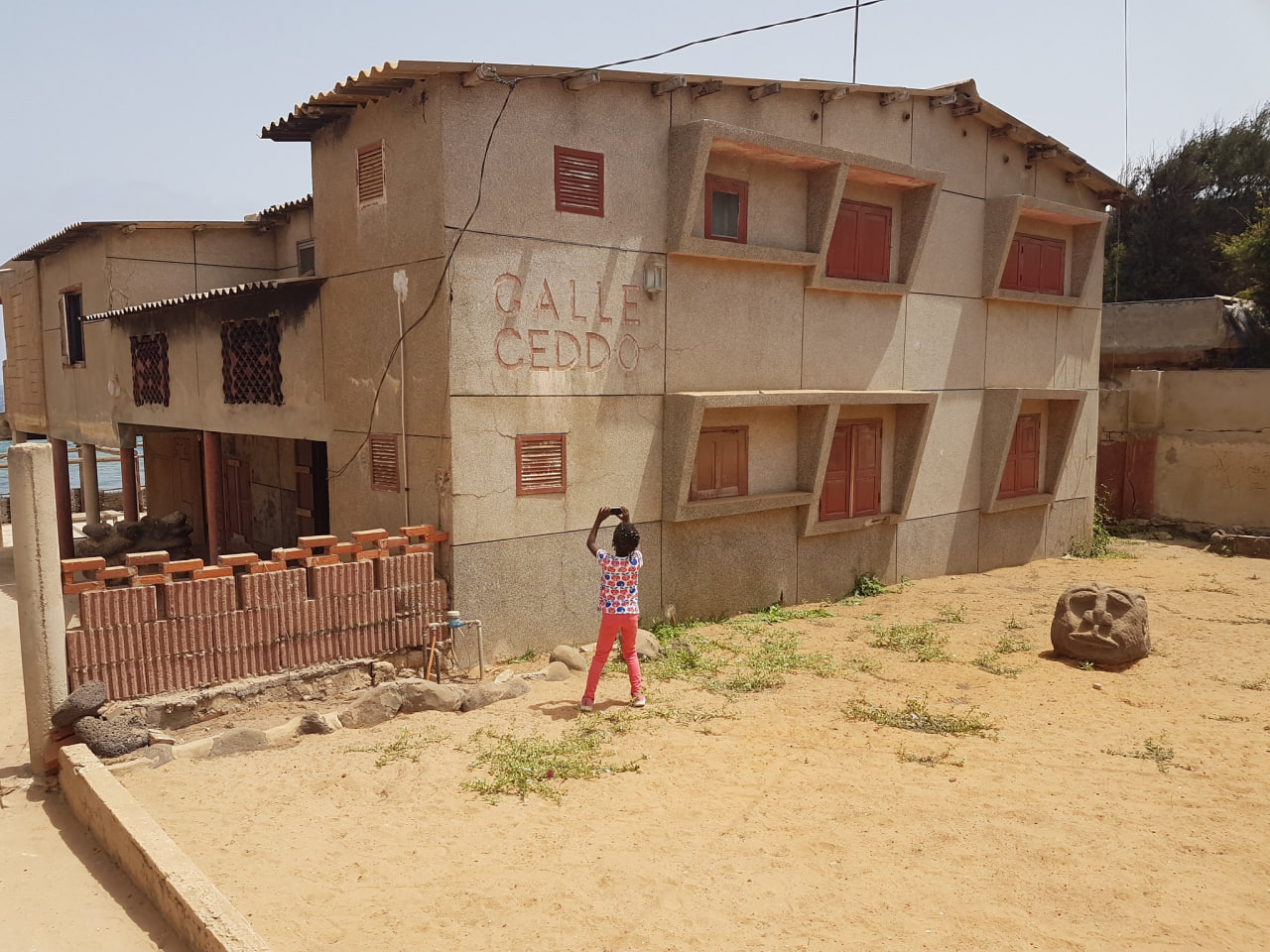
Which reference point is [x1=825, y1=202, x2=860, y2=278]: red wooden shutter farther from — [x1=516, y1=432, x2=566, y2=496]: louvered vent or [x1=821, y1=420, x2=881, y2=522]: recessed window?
[x1=516, y1=432, x2=566, y2=496]: louvered vent

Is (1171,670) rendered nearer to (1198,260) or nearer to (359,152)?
(359,152)

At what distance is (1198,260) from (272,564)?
2783 centimetres

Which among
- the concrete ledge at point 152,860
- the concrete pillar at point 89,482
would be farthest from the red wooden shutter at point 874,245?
the concrete pillar at point 89,482

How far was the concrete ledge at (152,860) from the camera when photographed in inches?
174

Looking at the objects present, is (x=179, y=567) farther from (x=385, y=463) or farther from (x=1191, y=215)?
(x=1191, y=215)

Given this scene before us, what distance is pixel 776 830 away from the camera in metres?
5.68

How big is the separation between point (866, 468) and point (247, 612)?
8.53 m

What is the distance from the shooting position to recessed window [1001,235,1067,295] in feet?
47.5

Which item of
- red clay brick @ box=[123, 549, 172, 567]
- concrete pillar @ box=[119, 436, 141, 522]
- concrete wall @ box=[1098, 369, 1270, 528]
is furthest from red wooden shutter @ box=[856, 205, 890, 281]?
concrete pillar @ box=[119, 436, 141, 522]

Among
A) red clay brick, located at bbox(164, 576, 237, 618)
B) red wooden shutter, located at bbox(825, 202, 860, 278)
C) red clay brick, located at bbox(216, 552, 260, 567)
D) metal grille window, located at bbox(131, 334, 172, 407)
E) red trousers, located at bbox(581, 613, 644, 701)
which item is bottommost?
red trousers, located at bbox(581, 613, 644, 701)

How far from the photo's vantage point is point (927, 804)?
6.03 metres

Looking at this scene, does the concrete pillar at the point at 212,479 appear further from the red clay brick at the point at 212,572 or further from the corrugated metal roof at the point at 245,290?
the red clay brick at the point at 212,572

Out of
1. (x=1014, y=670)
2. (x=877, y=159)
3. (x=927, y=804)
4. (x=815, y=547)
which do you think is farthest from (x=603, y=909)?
(x=877, y=159)

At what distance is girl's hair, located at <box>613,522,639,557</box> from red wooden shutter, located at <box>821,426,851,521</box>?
5235mm
